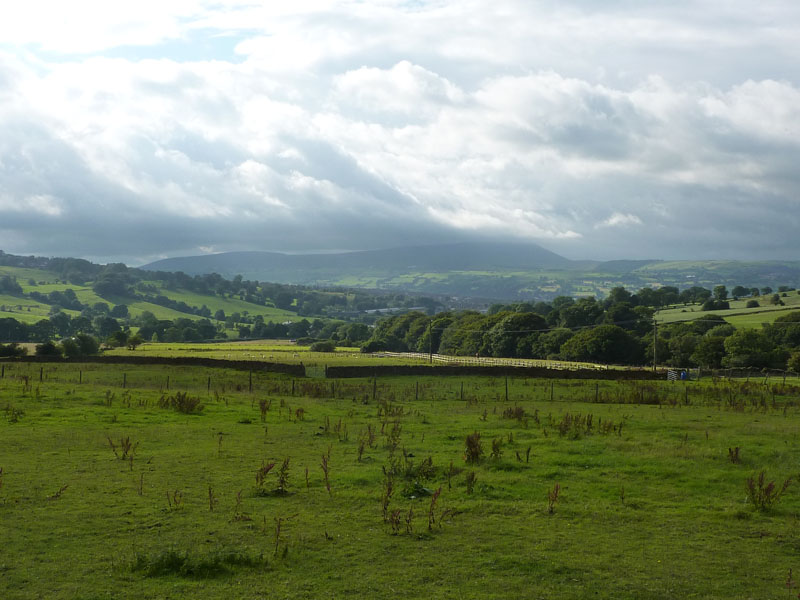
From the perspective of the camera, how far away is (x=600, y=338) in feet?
318

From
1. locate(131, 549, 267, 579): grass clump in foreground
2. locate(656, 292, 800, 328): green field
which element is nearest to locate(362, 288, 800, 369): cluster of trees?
locate(656, 292, 800, 328): green field

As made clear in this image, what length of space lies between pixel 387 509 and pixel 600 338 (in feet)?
288

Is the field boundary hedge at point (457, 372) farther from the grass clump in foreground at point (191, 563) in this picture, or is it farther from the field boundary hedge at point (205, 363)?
the grass clump in foreground at point (191, 563)

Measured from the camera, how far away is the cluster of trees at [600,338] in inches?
3531

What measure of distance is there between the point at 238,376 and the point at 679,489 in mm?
40799

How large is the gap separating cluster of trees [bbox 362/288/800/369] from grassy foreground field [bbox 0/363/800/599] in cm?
5731

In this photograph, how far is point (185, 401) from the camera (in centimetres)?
2988

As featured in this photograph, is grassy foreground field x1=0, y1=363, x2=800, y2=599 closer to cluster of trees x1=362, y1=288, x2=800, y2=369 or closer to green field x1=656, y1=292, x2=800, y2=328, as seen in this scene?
cluster of trees x1=362, y1=288, x2=800, y2=369

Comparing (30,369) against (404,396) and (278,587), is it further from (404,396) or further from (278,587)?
(278,587)

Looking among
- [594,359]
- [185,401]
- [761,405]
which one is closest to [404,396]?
[185,401]

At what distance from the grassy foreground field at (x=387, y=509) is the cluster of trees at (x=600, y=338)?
188ft

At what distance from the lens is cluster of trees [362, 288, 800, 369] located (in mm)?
89688

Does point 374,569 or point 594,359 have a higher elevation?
point 374,569

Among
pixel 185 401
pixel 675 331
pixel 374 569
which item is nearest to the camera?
pixel 374 569
